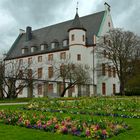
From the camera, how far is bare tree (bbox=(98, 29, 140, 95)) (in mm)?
47156

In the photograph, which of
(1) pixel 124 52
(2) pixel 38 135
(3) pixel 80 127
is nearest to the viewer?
(2) pixel 38 135

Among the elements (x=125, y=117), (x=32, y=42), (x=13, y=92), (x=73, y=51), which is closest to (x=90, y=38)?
(x=73, y=51)

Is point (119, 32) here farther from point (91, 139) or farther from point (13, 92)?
point (91, 139)

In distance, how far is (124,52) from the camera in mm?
47594

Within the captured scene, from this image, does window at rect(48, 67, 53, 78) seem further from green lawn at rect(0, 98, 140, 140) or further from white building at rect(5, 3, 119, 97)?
green lawn at rect(0, 98, 140, 140)

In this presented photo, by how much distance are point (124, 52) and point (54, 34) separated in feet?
61.0

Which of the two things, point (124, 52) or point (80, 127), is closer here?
point (80, 127)

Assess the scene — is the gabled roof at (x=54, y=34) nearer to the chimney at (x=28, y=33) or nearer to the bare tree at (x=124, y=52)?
the chimney at (x=28, y=33)

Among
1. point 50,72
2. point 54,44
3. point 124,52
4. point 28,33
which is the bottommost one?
point 50,72

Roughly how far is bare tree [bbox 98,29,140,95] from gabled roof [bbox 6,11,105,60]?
20.6 feet

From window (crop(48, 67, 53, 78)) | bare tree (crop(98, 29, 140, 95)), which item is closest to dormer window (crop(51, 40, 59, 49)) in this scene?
window (crop(48, 67, 53, 78))

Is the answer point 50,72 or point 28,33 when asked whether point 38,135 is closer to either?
point 50,72

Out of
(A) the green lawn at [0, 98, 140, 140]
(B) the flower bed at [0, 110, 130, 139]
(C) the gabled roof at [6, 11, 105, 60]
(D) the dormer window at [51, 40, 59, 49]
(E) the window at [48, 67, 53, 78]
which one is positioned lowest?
(A) the green lawn at [0, 98, 140, 140]

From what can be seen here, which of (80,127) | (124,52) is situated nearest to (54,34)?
(124,52)
